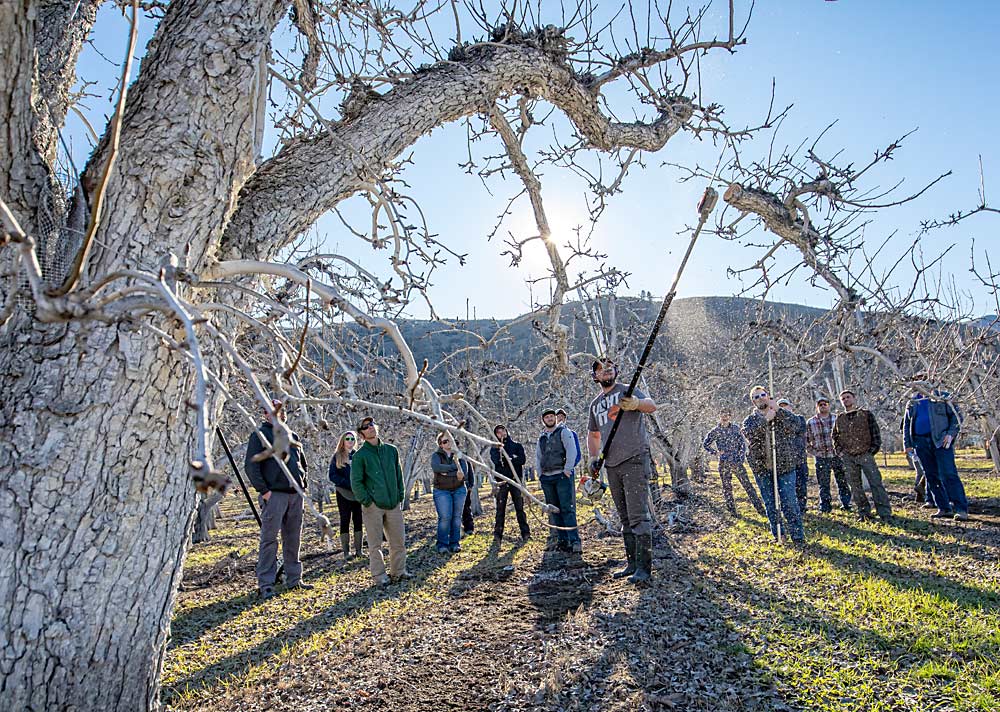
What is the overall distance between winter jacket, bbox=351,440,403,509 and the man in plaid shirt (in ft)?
21.4

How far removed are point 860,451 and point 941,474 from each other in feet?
3.53

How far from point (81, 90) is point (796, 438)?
786 centimetres

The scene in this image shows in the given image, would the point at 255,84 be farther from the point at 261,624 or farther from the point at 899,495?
the point at 899,495

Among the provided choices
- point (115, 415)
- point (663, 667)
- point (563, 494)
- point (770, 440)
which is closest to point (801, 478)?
point (770, 440)

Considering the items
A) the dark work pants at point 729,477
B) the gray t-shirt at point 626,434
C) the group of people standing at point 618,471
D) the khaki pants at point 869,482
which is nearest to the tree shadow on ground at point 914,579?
the group of people standing at point 618,471

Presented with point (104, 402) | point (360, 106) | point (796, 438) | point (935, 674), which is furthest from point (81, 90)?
point (796, 438)

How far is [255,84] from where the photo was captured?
110 inches

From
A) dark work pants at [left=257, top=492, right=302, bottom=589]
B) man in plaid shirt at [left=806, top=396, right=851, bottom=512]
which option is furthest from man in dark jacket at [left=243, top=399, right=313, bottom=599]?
man in plaid shirt at [left=806, top=396, right=851, bottom=512]

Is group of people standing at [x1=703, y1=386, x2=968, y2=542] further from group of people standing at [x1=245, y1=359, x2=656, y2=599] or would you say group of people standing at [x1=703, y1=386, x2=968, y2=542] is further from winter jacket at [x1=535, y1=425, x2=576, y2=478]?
winter jacket at [x1=535, y1=425, x2=576, y2=478]

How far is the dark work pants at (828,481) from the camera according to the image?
9672 mm

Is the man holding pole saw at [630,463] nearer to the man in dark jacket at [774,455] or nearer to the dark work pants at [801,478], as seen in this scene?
the man in dark jacket at [774,455]

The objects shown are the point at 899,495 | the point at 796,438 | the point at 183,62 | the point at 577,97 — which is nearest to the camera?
the point at 183,62

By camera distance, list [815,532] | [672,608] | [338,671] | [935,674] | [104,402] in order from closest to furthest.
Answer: [104,402]
[935,674]
[338,671]
[672,608]
[815,532]

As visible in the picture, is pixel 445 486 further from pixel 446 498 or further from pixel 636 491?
pixel 636 491
